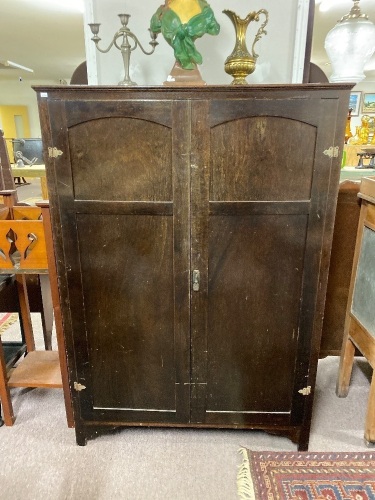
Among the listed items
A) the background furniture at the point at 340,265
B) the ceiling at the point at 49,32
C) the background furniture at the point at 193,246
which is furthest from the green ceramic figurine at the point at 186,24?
the ceiling at the point at 49,32

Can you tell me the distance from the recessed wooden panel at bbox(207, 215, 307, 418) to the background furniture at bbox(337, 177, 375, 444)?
0.41 metres

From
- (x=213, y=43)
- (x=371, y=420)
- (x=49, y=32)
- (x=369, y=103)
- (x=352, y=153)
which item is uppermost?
(x=49, y=32)

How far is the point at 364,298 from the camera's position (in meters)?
→ 1.65

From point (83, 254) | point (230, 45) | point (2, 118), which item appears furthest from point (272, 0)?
point (2, 118)

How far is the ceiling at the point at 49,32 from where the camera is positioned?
14.2ft

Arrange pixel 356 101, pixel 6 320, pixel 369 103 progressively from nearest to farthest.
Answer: pixel 6 320 → pixel 356 101 → pixel 369 103

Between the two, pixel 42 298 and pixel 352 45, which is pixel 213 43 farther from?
pixel 42 298

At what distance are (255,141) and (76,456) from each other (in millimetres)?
1408

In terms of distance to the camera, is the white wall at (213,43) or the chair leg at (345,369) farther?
the chair leg at (345,369)

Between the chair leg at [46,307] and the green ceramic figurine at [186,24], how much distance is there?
1250mm

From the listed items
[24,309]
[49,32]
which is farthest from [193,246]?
[49,32]

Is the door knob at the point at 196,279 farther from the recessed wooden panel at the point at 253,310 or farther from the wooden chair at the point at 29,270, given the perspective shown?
the wooden chair at the point at 29,270

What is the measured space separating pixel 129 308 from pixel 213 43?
1.25 m

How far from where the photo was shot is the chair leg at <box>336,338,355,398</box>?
5.96ft
